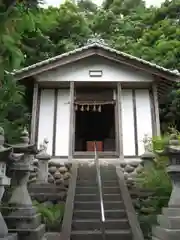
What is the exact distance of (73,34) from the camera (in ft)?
65.9

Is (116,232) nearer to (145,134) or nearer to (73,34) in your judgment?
(145,134)

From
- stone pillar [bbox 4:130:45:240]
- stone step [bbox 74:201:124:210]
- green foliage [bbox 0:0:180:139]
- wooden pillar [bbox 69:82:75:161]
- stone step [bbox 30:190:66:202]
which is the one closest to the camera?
stone pillar [bbox 4:130:45:240]

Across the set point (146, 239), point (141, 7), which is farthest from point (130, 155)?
point (141, 7)

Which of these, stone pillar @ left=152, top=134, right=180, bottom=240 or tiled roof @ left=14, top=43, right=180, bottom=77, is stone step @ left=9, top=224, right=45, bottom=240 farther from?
tiled roof @ left=14, top=43, right=180, bottom=77

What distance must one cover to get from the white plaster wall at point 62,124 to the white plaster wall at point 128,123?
2.51 meters

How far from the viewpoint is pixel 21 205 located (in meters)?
5.88

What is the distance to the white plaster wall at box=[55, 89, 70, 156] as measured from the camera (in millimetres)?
12432

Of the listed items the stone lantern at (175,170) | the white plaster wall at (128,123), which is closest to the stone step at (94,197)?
the stone lantern at (175,170)

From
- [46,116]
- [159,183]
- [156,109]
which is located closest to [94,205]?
[159,183]

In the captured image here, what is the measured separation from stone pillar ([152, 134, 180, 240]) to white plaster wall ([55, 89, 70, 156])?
276 inches

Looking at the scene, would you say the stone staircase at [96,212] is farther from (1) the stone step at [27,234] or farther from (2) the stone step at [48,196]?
(1) the stone step at [27,234]

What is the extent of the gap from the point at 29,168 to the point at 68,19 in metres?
15.6

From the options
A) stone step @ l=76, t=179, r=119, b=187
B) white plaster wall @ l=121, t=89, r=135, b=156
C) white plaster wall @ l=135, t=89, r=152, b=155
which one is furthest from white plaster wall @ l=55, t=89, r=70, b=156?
stone step @ l=76, t=179, r=119, b=187

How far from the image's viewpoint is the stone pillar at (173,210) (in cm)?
536
